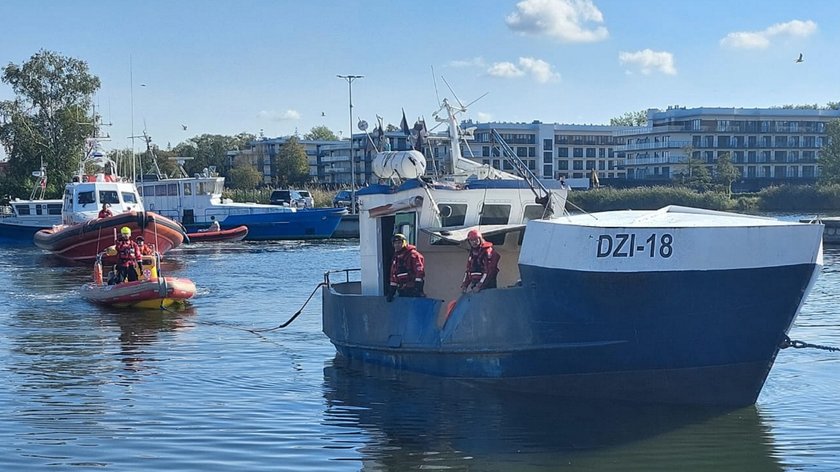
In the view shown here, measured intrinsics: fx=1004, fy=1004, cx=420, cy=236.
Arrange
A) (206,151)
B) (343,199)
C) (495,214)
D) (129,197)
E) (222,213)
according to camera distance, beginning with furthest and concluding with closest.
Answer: (206,151), (343,199), (222,213), (129,197), (495,214)

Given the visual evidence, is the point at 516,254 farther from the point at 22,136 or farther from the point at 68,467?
the point at 22,136

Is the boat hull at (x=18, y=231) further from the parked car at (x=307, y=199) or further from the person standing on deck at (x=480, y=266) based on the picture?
the person standing on deck at (x=480, y=266)

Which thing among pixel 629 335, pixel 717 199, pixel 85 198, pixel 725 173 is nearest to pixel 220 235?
pixel 85 198

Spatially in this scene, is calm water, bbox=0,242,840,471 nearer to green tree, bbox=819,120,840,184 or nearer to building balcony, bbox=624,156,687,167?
green tree, bbox=819,120,840,184

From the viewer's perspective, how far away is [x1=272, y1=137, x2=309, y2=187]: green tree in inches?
4343

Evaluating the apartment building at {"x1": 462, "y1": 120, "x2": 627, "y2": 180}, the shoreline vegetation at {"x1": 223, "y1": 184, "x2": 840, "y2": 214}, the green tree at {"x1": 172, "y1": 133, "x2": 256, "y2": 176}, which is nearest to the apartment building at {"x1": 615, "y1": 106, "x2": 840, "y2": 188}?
the apartment building at {"x1": 462, "y1": 120, "x2": 627, "y2": 180}

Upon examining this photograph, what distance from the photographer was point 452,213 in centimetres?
1443

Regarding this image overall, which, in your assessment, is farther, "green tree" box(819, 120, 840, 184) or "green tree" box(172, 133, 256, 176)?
"green tree" box(172, 133, 256, 176)

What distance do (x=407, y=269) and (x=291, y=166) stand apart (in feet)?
321

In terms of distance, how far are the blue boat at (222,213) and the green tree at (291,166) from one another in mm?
51669

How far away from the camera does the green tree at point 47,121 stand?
71125 mm

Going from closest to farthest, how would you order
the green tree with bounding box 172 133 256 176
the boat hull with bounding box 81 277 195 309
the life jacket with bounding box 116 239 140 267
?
the boat hull with bounding box 81 277 195 309 < the life jacket with bounding box 116 239 140 267 < the green tree with bounding box 172 133 256 176

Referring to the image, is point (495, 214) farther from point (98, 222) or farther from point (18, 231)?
point (18, 231)

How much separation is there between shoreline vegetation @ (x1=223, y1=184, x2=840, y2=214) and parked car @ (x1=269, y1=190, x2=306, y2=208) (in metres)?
1.12
